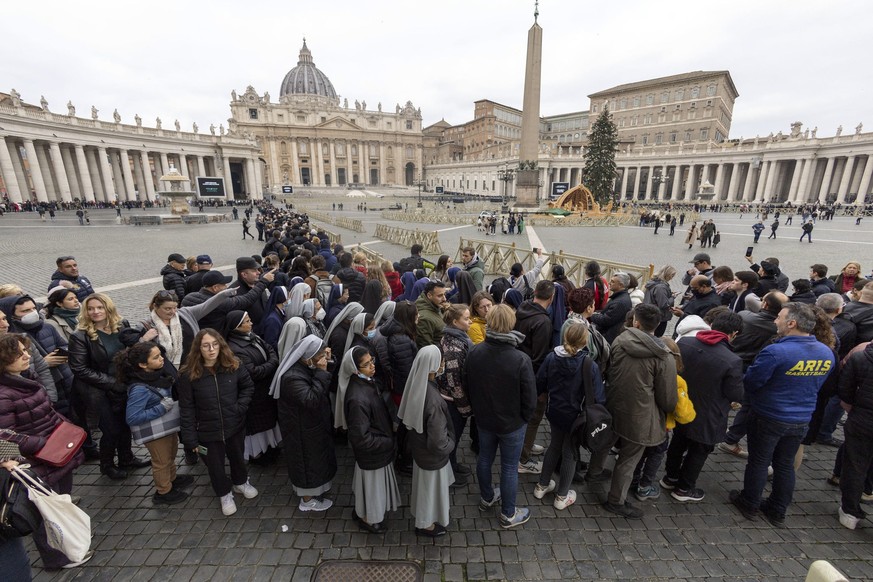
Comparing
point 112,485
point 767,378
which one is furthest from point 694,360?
point 112,485

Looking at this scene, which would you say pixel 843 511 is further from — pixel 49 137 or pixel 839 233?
pixel 49 137

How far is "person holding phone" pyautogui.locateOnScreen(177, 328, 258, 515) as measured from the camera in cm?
320

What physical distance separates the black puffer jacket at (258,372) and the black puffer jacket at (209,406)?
23 centimetres

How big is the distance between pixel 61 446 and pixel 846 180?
219 ft

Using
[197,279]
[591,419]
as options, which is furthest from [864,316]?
[197,279]

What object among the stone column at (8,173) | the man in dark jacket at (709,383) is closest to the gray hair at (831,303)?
the man in dark jacket at (709,383)

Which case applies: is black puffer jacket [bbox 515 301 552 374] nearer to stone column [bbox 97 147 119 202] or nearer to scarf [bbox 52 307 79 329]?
scarf [bbox 52 307 79 329]

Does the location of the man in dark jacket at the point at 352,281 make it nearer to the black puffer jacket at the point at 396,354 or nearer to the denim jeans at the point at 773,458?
the black puffer jacket at the point at 396,354

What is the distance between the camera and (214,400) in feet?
10.8

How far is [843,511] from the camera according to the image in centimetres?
345

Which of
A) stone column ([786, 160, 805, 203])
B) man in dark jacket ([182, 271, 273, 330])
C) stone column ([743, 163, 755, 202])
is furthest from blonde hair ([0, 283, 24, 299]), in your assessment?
stone column ([743, 163, 755, 202])

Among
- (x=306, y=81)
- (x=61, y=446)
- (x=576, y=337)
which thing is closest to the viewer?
(x=61, y=446)

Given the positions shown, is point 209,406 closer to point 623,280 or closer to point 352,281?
point 352,281

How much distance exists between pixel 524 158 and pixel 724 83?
55439mm
